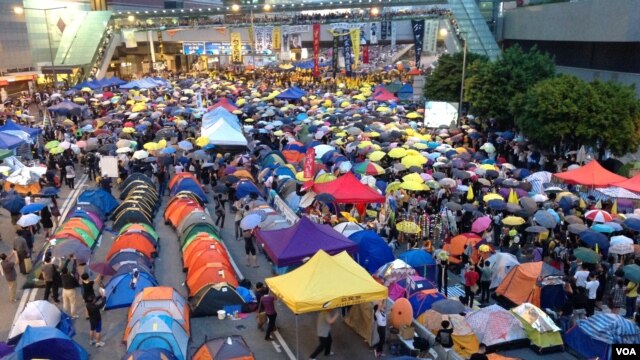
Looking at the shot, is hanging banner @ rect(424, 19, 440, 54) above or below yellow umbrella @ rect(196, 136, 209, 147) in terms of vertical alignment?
above

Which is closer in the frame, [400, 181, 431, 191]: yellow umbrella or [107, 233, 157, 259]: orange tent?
[107, 233, 157, 259]: orange tent

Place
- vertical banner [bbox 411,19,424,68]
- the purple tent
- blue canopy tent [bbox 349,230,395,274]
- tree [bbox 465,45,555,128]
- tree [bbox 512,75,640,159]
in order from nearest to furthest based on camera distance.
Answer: the purple tent
blue canopy tent [bbox 349,230,395,274]
tree [bbox 512,75,640,159]
tree [bbox 465,45,555,128]
vertical banner [bbox 411,19,424,68]

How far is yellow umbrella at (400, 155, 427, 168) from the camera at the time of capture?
68.7ft

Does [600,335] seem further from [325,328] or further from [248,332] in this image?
[248,332]

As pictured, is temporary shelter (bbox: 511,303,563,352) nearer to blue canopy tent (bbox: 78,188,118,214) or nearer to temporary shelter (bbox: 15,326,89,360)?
temporary shelter (bbox: 15,326,89,360)

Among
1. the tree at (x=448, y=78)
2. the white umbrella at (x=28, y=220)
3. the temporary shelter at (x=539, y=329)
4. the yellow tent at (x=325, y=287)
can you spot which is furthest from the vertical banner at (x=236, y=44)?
the temporary shelter at (x=539, y=329)

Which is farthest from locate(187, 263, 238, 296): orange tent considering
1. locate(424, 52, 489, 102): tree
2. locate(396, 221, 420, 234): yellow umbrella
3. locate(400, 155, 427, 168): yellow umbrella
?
locate(424, 52, 489, 102): tree

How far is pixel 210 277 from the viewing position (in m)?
13.1

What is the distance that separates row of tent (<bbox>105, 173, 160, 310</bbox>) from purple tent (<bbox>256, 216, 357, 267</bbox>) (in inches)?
121

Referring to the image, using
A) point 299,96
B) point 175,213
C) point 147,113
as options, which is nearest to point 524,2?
point 299,96

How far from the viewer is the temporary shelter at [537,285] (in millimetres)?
12578

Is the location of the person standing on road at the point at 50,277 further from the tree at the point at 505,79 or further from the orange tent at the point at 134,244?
the tree at the point at 505,79

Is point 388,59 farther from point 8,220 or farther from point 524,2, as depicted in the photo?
point 8,220

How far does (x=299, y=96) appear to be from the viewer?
39.6m
